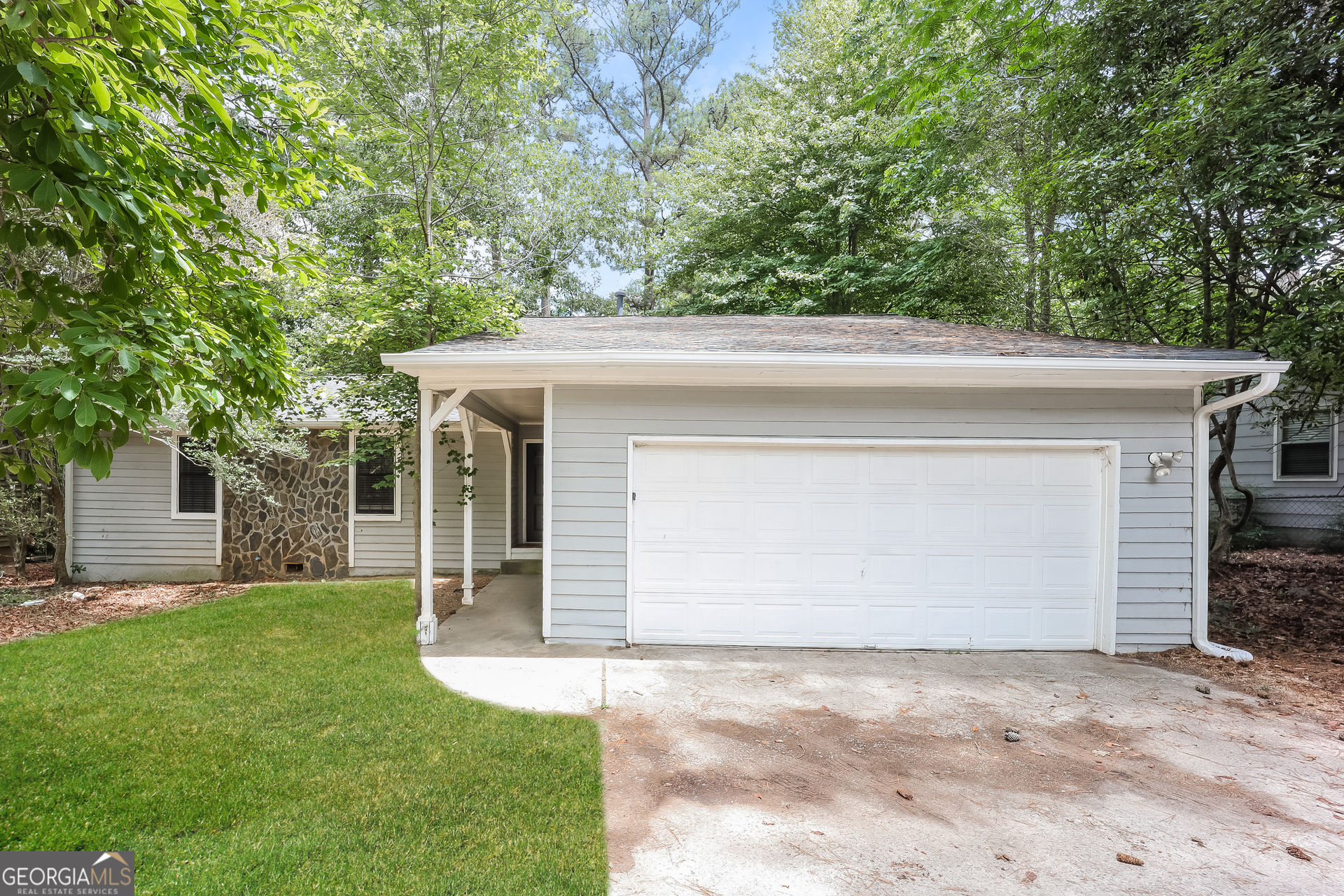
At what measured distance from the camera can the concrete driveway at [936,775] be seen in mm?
2391

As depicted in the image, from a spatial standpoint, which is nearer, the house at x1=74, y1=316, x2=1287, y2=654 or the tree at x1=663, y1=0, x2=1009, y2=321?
the house at x1=74, y1=316, x2=1287, y2=654

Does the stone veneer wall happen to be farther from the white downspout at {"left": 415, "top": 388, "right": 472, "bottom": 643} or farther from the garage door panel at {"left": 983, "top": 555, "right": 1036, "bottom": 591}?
the garage door panel at {"left": 983, "top": 555, "right": 1036, "bottom": 591}

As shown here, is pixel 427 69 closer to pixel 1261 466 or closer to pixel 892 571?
pixel 892 571

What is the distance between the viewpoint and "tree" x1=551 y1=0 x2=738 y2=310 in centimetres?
1872

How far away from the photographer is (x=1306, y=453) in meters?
9.66

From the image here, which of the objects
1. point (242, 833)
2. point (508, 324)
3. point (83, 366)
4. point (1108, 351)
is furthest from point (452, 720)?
point (1108, 351)

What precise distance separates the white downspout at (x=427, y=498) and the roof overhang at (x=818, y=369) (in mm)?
217

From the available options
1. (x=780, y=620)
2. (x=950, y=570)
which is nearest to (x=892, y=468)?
(x=950, y=570)

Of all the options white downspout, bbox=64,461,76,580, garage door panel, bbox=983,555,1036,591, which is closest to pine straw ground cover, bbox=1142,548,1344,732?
garage door panel, bbox=983,555,1036,591

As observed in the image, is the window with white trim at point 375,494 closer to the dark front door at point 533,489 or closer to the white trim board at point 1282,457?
the dark front door at point 533,489

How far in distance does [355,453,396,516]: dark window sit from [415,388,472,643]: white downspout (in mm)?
3864

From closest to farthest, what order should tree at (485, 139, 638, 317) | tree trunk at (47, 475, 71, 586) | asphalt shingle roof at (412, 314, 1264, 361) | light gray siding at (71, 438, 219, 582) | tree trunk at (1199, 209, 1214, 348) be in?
asphalt shingle roof at (412, 314, 1264, 361), tree trunk at (1199, 209, 1214, 348), tree trunk at (47, 475, 71, 586), light gray siding at (71, 438, 219, 582), tree at (485, 139, 638, 317)

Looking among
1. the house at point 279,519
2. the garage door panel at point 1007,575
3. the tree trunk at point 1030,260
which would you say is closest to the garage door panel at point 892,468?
the garage door panel at point 1007,575

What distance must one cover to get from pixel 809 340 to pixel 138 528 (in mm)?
10175
